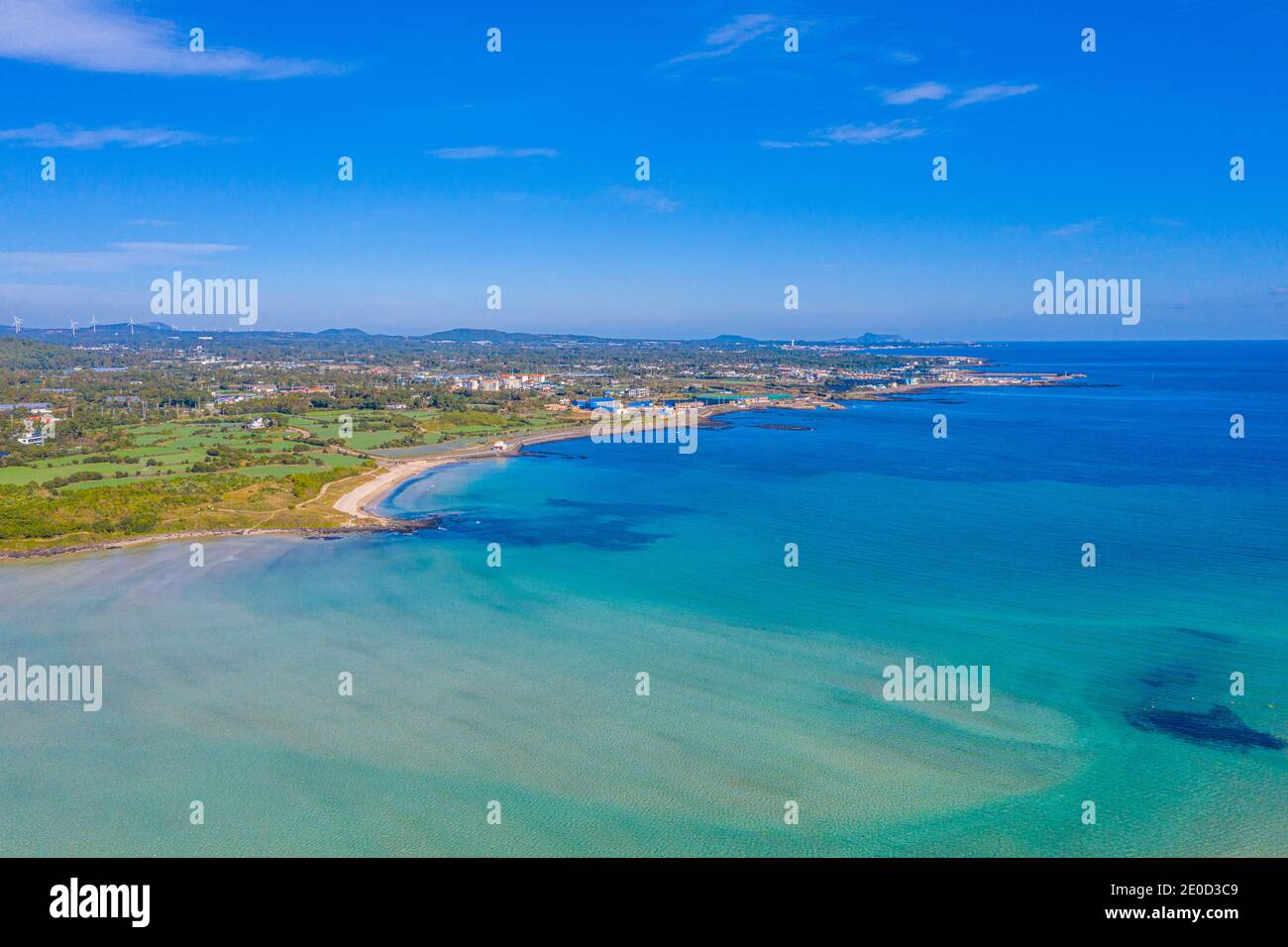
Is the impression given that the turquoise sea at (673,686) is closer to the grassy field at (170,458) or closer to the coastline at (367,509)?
the coastline at (367,509)

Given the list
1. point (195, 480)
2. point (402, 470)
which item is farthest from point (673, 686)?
point (402, 470)

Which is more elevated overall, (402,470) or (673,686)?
(402,470)

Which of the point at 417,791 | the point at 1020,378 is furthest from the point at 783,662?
the point at 1020,378

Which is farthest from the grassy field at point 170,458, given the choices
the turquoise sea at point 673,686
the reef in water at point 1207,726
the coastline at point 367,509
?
the reef in water at point 1207,726

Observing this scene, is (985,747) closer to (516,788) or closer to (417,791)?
(516,788)

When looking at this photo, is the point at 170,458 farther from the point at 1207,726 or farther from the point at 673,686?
the point at 1207,726

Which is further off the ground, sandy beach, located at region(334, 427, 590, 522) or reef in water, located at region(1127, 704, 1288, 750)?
sandy beach, located at region(334, 427, 590, 522)

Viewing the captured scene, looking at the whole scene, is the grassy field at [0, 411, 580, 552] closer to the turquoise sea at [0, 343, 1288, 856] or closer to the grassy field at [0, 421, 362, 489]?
the grassy field at [0, 421, 362, 489]

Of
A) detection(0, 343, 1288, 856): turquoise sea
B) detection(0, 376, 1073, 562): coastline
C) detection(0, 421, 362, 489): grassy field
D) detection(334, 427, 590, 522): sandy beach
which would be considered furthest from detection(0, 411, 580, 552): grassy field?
detection(0, 343, 1288, 856): turquoise sea

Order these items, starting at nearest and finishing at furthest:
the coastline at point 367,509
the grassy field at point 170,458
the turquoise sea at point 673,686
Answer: the turquoise sea at point 673,686
the coastline at point 367,509
the grassy field at point 170,458
